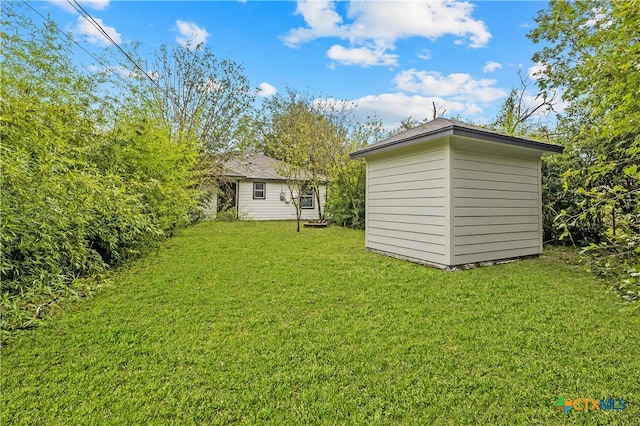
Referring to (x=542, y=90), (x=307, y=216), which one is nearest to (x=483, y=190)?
(x=542, y=90)

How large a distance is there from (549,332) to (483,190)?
A: 281 centimetres

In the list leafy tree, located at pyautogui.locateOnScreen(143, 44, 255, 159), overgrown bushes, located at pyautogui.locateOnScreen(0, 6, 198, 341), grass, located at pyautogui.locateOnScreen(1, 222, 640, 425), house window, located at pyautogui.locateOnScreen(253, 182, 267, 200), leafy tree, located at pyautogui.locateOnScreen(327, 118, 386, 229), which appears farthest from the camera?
house window, located at pyautogui.locateOnScreen(253, 182, 267, 200)

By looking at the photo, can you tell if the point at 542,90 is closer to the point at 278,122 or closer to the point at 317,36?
the point at 317,36

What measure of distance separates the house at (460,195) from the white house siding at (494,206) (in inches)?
0.6

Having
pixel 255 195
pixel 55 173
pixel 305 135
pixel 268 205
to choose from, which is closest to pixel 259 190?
pixel 255 195

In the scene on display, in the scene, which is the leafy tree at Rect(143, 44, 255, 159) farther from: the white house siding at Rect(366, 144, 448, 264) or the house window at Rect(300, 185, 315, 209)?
the white house siding at Rect(366, 144, 448, 264)

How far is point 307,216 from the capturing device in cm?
1422

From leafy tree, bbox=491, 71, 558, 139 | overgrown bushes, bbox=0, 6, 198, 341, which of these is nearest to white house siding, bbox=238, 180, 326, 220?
leafy tree, bbox=491, 71, 558, 139

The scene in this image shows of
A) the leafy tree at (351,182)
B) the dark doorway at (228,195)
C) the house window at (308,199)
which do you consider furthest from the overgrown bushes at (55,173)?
the house window at (308,199)

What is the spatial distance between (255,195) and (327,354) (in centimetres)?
1172

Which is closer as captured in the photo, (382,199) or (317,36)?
(382,199)

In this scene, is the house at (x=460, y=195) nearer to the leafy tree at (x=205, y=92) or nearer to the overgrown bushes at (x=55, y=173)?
the overgrown bushes at (x=55, y=173)

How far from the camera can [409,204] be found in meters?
5.29

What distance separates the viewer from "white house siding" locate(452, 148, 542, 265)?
4.66 m
